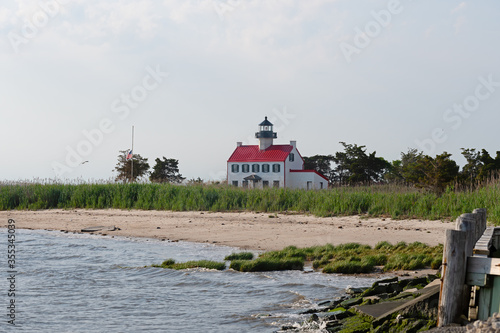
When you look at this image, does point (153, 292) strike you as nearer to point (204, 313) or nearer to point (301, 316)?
Result: point (204, 313)

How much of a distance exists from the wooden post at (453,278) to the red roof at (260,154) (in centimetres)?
5402

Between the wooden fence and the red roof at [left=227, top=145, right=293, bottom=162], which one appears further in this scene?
the red roof at [left=227, top=145, right=293, bottom=162]

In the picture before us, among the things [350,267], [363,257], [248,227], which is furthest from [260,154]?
[350,267]

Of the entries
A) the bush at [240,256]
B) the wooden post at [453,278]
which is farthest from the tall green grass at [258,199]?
the wooden post at [453,278]

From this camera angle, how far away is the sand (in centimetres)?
1698

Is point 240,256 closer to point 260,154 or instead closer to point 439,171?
point 439,171

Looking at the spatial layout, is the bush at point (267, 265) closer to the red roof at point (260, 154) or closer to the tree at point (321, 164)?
the red roof at point (260, 154)

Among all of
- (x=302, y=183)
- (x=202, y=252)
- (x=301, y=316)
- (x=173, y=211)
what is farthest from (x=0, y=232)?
(x=302, y=183)

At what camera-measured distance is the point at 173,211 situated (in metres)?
27.1

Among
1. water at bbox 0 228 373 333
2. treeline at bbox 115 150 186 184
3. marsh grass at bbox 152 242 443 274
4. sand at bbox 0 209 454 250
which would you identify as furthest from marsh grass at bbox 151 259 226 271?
treeline at bbox 115 150 186 184

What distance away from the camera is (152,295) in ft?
36.6

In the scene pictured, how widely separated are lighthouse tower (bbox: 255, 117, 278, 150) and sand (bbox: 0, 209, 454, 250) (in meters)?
36.1

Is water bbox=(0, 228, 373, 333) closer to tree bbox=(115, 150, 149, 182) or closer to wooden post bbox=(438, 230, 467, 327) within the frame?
wooden post bbox=(438, 230, 467, 327)

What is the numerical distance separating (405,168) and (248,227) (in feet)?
129
